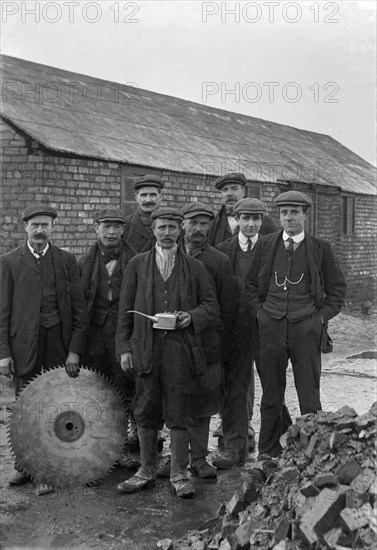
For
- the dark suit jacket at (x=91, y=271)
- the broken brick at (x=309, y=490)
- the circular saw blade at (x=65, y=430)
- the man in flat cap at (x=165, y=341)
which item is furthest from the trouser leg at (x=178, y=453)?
the broken brick at (x=309, y=490)

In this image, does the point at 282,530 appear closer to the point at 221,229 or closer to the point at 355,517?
the point at 355,517

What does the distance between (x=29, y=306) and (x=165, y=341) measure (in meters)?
1.13

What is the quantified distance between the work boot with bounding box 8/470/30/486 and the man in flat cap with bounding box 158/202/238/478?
3.47 feet

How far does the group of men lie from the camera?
205 inches

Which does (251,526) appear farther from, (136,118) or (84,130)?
(136,118)

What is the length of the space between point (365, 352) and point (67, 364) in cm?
740

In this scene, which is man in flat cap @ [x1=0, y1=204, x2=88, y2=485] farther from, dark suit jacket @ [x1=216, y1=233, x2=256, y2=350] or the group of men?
dark suit jacket @ [x1=216, y1=233, x2=256, y2=350]

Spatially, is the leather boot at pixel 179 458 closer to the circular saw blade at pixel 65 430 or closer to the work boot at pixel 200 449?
the work boot at pixel 200 449

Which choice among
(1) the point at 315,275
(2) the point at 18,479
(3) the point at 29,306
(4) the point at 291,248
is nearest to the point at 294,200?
(4) the point at 291,248

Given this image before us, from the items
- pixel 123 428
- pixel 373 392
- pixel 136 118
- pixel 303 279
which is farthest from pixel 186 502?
pixel 136 118

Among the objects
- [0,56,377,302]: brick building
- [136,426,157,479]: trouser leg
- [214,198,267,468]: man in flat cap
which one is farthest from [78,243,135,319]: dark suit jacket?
[0,56,377,302]: brick building

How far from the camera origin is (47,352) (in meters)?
5.52

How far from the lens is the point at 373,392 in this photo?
28.0ft

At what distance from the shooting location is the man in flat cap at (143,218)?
20.3 feet
